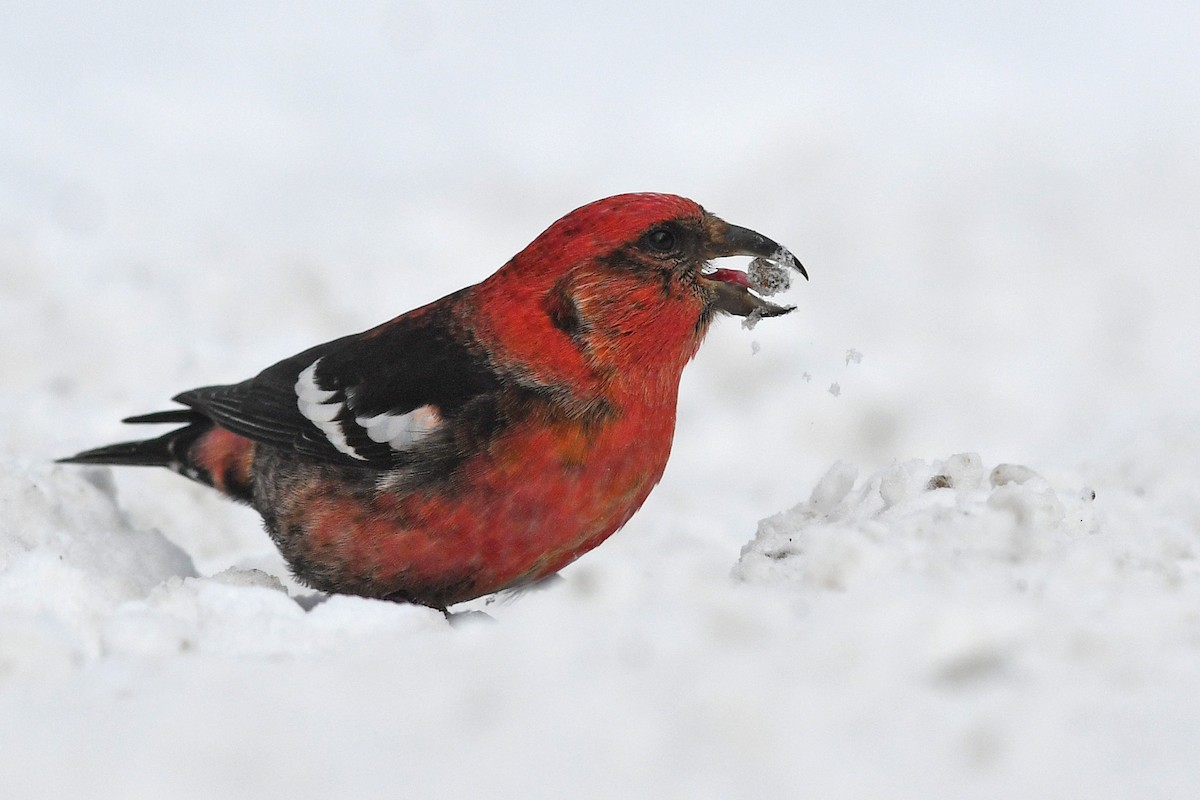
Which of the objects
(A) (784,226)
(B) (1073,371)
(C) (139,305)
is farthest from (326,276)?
(B) (1073,371)

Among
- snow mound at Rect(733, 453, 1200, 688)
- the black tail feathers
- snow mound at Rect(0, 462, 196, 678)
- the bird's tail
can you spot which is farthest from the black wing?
snow mound at Rect(733, 453, 1200, 688)

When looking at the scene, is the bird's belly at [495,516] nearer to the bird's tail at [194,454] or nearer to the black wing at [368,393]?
the black wing at [368,393]

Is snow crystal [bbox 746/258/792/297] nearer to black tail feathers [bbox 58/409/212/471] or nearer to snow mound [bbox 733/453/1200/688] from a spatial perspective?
snow mound [bbox 733/453/1200/688]

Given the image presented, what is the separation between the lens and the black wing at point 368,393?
3.34 metres

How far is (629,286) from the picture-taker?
3.37 metres

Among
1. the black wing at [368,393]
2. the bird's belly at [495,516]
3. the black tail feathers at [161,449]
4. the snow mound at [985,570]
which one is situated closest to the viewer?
the snow mound at [985,570]

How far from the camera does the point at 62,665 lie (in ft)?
7.48

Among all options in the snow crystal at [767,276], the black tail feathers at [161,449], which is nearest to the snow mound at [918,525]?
the snow crystal at [767,276]

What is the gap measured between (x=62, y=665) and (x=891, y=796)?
133 centimetres

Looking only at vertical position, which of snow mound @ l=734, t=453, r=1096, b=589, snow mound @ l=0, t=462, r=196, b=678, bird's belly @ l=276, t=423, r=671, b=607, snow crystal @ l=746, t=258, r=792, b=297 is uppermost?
snow crystal @ l=746, t=258, r=792, b=297

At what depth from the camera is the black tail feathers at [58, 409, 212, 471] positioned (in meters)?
4.11

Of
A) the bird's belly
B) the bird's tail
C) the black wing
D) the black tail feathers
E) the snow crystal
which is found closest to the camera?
the bird's belly

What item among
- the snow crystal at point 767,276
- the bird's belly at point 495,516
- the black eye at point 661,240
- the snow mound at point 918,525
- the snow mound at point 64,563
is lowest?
the snow mound at point 64,563

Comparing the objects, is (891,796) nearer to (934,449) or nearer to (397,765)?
(397,765)
